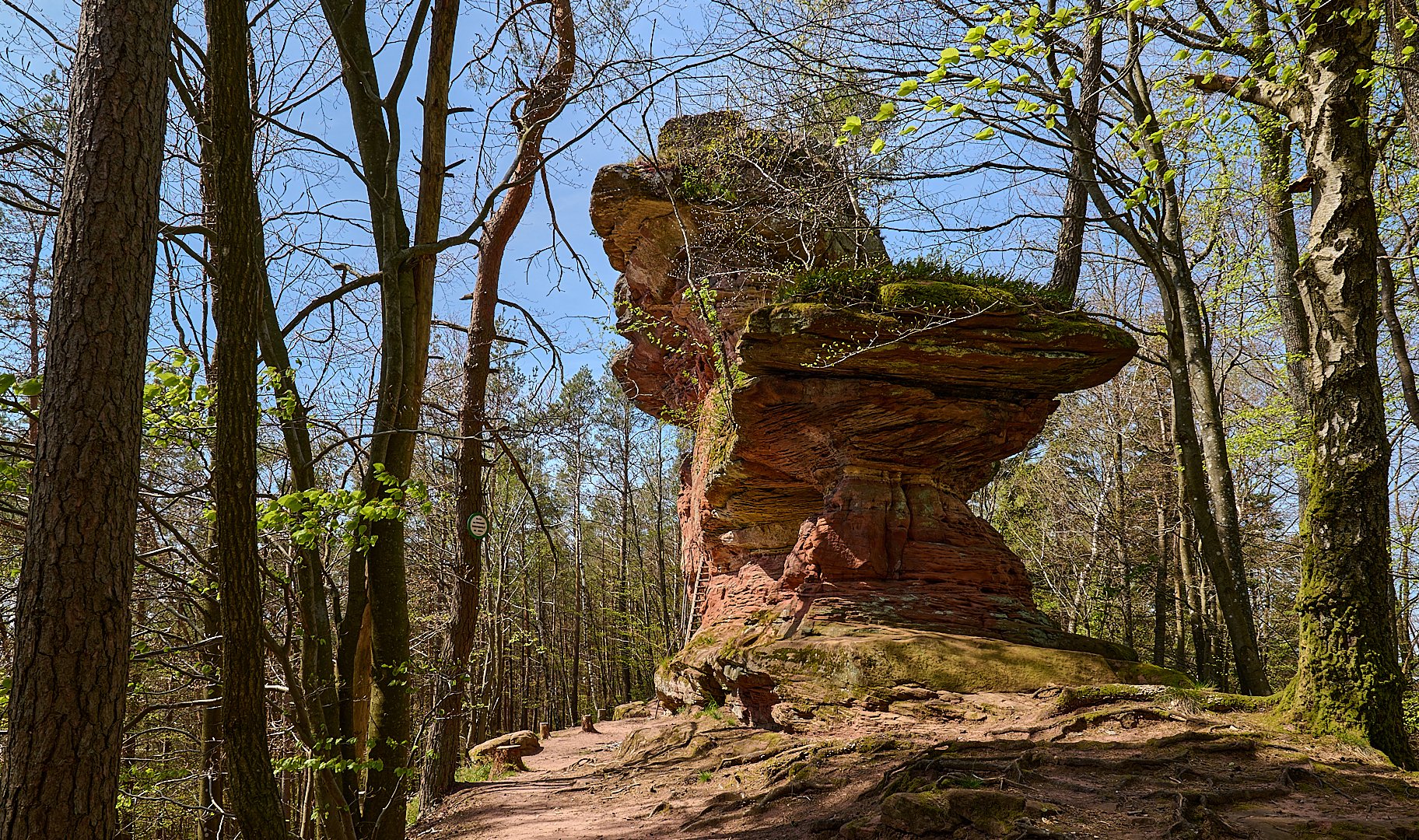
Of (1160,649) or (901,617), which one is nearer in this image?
(901,617)

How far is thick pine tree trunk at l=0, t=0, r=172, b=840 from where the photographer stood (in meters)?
2.95

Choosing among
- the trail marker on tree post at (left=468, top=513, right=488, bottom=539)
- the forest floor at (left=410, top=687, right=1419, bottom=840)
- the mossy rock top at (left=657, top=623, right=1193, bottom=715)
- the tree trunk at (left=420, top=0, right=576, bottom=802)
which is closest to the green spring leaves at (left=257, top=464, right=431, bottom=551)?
the trail marker on tree post at (left=468, top=513, right=488, bottom=539)

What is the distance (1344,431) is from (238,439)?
7.32 m

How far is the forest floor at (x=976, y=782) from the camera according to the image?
474 cm

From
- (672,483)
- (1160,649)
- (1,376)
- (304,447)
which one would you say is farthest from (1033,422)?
(672,483)

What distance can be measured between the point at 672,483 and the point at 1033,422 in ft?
74.2

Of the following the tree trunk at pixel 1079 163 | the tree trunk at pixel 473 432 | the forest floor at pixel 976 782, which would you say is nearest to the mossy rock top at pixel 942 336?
the tree trunk at pixel 1079 163

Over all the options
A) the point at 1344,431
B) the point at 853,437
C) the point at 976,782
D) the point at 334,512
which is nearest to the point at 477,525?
the point at 334,512

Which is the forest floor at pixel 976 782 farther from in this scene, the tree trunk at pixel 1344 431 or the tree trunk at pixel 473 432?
the tree trunk at pixel 473 432

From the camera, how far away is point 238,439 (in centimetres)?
377

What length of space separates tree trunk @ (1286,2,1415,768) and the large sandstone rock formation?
2.95 m

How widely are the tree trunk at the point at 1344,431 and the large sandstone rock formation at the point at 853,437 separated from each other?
2.95 meters

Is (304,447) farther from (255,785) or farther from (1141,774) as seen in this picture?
(1141,774)

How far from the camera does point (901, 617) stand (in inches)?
409
